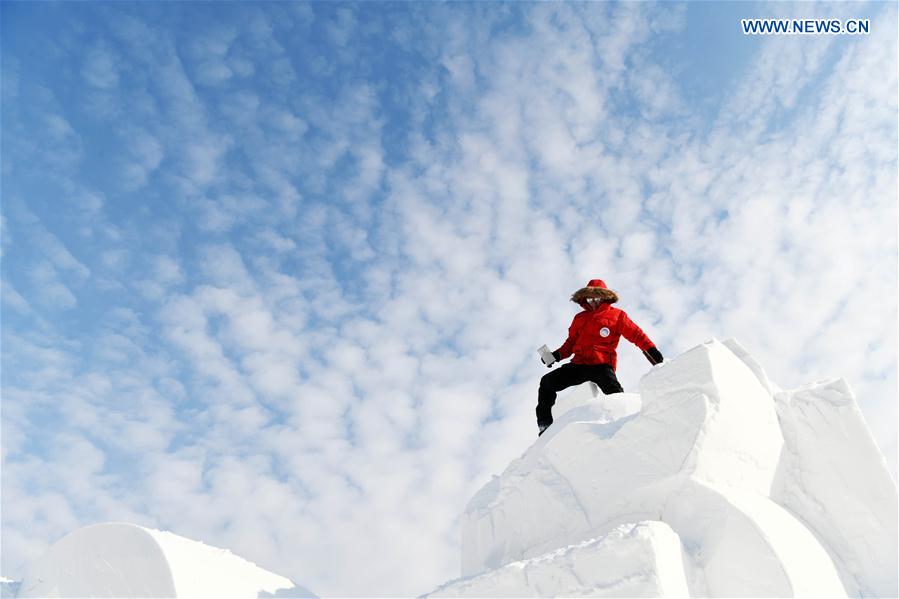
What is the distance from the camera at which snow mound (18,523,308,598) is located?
4414mm

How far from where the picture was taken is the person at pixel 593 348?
6855 mm

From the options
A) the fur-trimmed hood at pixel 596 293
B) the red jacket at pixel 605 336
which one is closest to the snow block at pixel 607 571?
the red jacket at pixel 605 336

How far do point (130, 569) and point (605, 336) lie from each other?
195 inches

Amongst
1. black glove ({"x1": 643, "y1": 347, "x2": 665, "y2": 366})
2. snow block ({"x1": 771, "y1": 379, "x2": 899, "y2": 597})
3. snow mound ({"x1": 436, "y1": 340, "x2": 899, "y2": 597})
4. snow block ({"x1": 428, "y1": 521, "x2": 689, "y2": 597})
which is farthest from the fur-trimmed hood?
snow block ({"x1": 428, "y1": 521, "x2": 689, "y2": 597})

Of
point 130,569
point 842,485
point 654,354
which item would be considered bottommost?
point 130,569

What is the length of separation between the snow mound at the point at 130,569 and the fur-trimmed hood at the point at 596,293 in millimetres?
4424

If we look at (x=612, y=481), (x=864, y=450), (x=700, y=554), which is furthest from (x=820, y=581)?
(x=612, y=481)

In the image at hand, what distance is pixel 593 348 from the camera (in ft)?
23.0

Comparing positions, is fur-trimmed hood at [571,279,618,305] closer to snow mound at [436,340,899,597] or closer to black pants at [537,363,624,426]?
black pants at [537,363,624,426]

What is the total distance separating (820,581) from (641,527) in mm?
1216

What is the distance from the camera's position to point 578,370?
6914mm

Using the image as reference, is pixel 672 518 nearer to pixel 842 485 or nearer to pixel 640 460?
pixel 640 460

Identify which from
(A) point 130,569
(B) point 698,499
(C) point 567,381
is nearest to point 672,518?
(B) point 698,499

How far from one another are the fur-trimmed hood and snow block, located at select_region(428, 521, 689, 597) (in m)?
3.52
